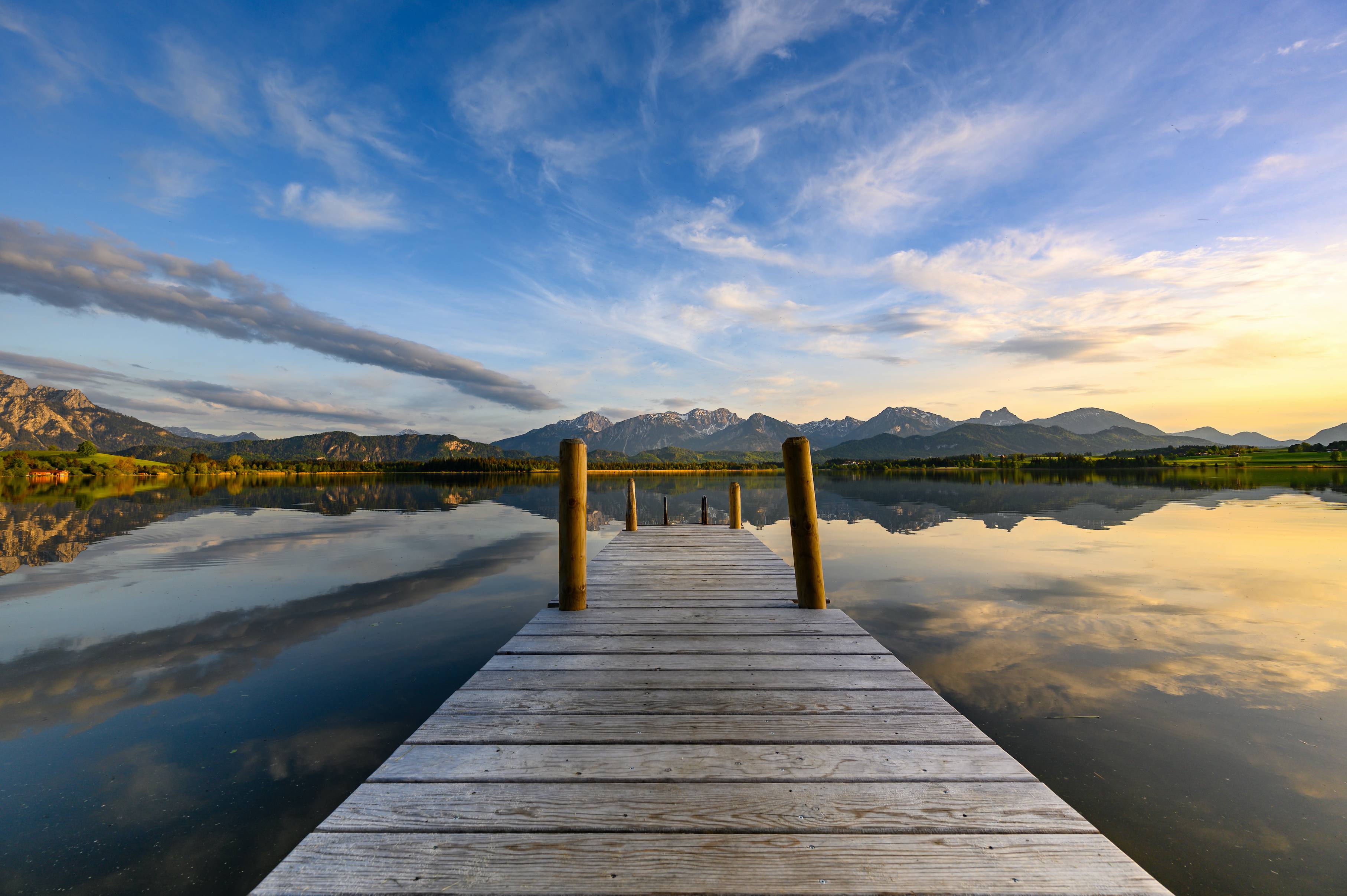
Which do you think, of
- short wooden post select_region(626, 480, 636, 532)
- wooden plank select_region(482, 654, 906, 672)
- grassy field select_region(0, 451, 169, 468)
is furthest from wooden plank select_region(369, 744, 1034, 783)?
grassy field select_region(0, 451, 169, 468)

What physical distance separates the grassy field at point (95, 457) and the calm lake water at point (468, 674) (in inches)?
4722

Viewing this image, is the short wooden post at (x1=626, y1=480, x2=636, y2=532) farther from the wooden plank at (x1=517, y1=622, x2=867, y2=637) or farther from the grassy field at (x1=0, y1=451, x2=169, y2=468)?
the grassy field at (x1=0, y1=451, x2=169, y2=468)

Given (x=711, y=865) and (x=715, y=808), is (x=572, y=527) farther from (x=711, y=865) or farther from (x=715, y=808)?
(x=711, y=865)

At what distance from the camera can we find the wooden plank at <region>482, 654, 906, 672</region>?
16.3 ft

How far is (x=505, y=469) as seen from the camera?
431ft

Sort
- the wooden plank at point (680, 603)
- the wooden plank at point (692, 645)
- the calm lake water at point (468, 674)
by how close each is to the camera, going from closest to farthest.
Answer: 1. the calm lake water at point (468, 674)
2. the wooden plank at point (692, 645)
3. the wooden plank at point (680, 603)

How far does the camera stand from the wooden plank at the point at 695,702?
4.04 m

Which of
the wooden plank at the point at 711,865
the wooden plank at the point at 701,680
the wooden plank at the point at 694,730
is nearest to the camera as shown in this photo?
the wooden plank at the point at 711,865

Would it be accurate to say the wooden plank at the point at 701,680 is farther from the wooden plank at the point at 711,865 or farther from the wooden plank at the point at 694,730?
the wooden plank at the point at 711,865

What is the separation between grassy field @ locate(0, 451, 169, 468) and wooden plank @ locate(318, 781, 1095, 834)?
5625 inches

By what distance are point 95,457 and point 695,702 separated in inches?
6335

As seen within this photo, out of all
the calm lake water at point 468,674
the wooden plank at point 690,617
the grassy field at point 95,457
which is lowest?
the calm lake water at point 468,674

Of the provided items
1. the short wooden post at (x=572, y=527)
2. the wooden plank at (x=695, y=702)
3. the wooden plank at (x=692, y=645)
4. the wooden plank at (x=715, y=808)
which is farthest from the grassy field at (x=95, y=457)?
the wooden plank at (x=715, y=808)

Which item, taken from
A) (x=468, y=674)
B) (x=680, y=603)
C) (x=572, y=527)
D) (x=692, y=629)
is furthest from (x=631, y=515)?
(x=692, y=629)
